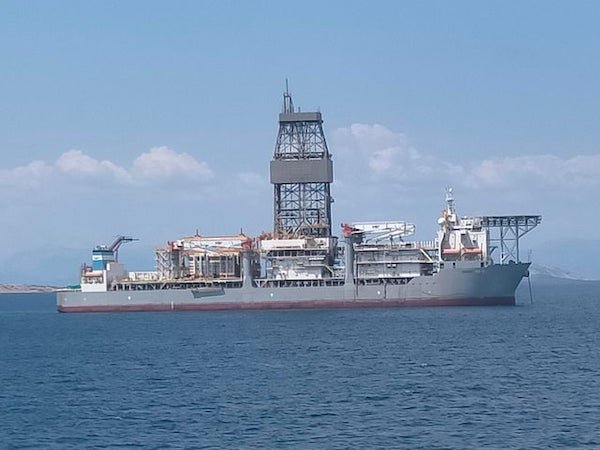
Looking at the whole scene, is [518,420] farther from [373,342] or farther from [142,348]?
[142,348]

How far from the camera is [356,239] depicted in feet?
353

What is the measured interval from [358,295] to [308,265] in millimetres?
6089

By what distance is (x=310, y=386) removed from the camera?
5203cm

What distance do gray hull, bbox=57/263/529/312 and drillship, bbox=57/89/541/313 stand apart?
0.31 ft

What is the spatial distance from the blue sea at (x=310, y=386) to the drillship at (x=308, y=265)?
16.0 m

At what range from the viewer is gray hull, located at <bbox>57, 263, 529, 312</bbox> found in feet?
338

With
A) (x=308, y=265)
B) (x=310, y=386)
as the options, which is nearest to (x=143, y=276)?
(x=308, y=265)

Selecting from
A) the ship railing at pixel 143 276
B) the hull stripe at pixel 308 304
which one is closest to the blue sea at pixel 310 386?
the hull stripe at pixel 308 304

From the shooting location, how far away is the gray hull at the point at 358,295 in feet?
338

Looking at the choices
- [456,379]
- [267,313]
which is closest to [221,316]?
[267,313]

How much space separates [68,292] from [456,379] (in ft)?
236

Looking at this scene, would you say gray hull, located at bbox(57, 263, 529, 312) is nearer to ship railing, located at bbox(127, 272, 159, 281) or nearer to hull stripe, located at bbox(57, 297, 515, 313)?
hull stripe, located at bbox(57, 297, 515, 313)

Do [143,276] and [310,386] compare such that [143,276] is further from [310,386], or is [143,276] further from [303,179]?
[310,386]

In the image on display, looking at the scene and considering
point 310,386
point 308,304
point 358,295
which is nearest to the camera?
point 310,386
